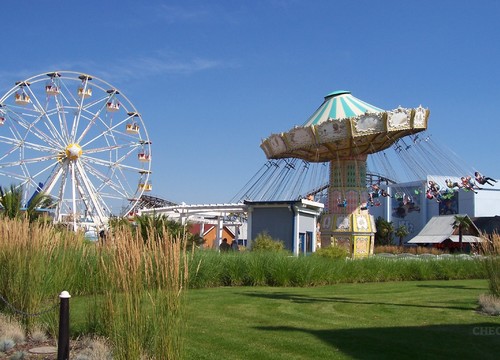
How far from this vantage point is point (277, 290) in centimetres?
1505

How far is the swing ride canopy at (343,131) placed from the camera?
26.5 m

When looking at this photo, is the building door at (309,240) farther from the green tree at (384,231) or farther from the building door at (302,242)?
the green tree at (384,231)

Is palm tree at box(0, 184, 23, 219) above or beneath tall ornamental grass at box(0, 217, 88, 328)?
above

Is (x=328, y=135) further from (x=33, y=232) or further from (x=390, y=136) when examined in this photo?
(x=33, y=232)

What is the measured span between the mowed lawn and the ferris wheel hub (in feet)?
73.3

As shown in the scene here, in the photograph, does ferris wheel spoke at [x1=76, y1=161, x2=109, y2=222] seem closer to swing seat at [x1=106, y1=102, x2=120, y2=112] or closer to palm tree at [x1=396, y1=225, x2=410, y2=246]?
swing seat at [x1=106, y1=102, x2=120, y2=112]

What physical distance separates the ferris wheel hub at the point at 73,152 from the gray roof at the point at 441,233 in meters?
34.6

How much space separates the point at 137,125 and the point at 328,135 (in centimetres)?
1468

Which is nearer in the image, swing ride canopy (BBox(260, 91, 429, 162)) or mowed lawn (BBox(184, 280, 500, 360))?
mowed lawn (BBox(184, 280, 500, 360))

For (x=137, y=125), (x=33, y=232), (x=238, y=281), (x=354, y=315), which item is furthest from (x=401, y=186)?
(x=33, y=232)

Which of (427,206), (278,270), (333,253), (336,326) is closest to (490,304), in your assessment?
(336,326)

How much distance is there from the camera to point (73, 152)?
34.3 m

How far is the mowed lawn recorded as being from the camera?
7195mm

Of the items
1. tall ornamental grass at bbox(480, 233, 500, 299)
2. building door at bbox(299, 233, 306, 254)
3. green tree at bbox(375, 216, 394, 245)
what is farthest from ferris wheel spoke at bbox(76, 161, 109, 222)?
green tree at bbox(375, 216, 394, 245)
